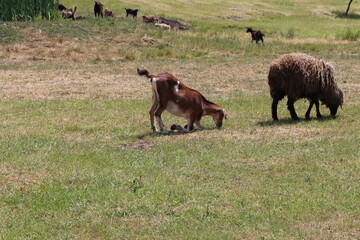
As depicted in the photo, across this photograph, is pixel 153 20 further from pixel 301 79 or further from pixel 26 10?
pixel 301 79

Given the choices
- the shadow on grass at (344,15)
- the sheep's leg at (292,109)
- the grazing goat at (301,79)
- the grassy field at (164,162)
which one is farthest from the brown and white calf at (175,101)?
the shadow on grass at (344,15)

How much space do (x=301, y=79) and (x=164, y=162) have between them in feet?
15.5

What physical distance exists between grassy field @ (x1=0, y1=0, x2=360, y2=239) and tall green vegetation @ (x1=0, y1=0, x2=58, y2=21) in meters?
10.4

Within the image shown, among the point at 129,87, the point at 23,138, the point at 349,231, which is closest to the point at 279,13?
the point at 129,87

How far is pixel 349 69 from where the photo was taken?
2427 centimetres

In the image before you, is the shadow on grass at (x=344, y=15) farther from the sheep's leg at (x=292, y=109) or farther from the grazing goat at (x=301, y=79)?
the sheep's leg at (x=292, y=109)

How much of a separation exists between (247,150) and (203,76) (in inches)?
476

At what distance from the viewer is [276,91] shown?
13.9m

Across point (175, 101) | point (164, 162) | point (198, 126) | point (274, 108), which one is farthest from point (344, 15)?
point (164, 162)

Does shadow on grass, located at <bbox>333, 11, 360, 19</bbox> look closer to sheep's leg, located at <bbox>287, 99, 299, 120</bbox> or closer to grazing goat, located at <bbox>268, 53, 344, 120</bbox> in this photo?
grazing goat, located at <bbox>268, 53, 344, 120</bbox>

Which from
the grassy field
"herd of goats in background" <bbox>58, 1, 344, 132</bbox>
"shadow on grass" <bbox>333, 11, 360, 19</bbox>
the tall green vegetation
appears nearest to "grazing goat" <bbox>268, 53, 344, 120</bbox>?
"herd of goats in background" <bbox>58, 1, 344, 132</bbox>

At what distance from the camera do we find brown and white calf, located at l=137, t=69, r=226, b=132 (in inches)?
493

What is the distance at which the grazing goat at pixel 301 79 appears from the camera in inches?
531

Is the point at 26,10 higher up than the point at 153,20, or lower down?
higher up
